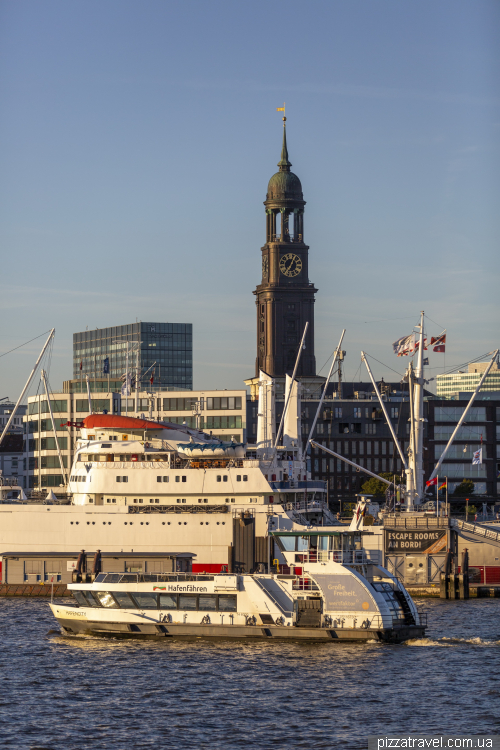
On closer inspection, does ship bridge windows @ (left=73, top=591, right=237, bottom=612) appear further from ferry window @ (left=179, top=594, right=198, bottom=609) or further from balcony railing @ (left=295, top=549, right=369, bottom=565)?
balcony railing @ (left=295, top=549, right=369, bottom=565)

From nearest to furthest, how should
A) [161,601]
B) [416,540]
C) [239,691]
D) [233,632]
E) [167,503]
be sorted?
[239,691] → [233,632] → [161,601] → [416,540] → [167,503]

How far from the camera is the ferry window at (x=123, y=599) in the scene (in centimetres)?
5241

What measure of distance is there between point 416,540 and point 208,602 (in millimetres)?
29117

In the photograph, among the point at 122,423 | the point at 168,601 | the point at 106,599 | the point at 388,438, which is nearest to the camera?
the point at 168,601

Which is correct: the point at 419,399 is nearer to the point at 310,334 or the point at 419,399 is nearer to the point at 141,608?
the point at 141,608

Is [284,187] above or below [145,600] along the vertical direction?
above

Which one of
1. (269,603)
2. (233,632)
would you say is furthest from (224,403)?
(269,603)

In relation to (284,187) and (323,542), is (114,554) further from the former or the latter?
(284,187)

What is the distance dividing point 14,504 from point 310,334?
3552 inches

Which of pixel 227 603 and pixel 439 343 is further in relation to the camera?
pixel 439 343

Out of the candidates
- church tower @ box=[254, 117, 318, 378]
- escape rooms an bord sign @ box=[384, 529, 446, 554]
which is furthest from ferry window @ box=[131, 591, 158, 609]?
church tower @ box=[254, 117, 318, 378]

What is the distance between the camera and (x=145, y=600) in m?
52.2

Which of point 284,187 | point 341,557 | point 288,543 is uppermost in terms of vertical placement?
point 284,187

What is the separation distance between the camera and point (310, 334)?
16550 centimetres
